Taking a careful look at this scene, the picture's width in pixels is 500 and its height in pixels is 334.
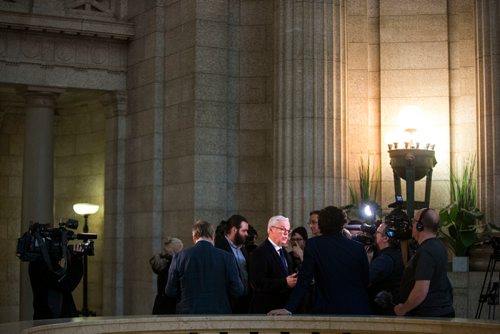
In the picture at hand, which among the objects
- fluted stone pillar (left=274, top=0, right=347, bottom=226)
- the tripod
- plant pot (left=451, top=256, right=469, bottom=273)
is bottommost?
the tripod

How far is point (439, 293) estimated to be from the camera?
789 centimetres

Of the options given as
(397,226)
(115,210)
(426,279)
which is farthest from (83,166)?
(426,279)

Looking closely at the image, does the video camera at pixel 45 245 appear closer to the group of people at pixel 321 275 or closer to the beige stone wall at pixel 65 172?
the group of people at pixel 321 275

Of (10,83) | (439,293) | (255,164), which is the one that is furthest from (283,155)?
(439,293)

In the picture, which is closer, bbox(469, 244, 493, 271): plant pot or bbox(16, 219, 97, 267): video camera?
A: bbox(16, 219, 97, 267): video camera

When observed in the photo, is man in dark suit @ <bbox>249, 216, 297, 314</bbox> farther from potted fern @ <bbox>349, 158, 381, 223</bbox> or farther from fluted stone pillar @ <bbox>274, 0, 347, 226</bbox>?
fluted stone pillar @ <bbox>274, 0, 347, 226</bbox>

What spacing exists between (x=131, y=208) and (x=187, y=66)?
2904mm

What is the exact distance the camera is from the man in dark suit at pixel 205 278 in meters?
9.21

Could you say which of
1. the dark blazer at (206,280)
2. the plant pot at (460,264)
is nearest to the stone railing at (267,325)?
the dark blazer at (206,280)

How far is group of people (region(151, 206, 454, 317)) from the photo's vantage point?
7.90 m

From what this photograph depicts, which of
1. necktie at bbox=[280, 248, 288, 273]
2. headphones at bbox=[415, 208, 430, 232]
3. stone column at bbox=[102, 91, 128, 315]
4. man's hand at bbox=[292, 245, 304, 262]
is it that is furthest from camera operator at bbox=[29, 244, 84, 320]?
stone column at bbox=[102, 91, 128, 315]

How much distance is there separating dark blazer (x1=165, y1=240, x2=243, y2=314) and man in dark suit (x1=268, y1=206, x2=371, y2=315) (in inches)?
52.2

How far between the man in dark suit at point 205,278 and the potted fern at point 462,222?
5.19 metres

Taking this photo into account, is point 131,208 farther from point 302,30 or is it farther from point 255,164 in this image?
point 302,30
